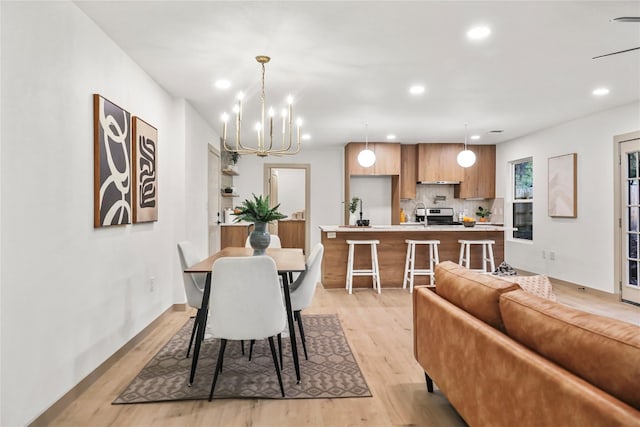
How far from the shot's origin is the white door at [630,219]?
493 centimetres

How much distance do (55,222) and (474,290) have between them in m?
2.32

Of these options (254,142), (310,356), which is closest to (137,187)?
(310,356)

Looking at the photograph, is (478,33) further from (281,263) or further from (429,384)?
(429,384)

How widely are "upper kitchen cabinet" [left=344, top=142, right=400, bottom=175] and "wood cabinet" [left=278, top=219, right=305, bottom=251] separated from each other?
1.82 metres

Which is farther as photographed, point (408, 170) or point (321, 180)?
point (321, 180)

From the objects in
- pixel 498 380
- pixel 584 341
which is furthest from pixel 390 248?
pixel 584 341

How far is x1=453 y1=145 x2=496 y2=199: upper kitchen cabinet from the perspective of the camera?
7.98 metres

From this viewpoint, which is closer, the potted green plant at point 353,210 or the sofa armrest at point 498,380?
the sofa armrest at point 498,380

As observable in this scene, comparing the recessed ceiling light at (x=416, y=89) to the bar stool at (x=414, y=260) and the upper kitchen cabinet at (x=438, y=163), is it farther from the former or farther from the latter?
the upper kitchen cabinet at (x=438, y=163)

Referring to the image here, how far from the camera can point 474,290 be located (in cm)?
203

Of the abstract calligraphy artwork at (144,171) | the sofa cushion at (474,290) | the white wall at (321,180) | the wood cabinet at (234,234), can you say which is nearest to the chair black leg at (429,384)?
the sofa cushion at (474,290)

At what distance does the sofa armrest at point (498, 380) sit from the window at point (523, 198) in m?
5.57

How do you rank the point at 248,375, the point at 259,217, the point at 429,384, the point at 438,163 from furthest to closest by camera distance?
the point at 438,163 < the point at 259,217 < the point at 248,375 < the point at 429,384

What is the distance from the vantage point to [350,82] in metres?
4.09
